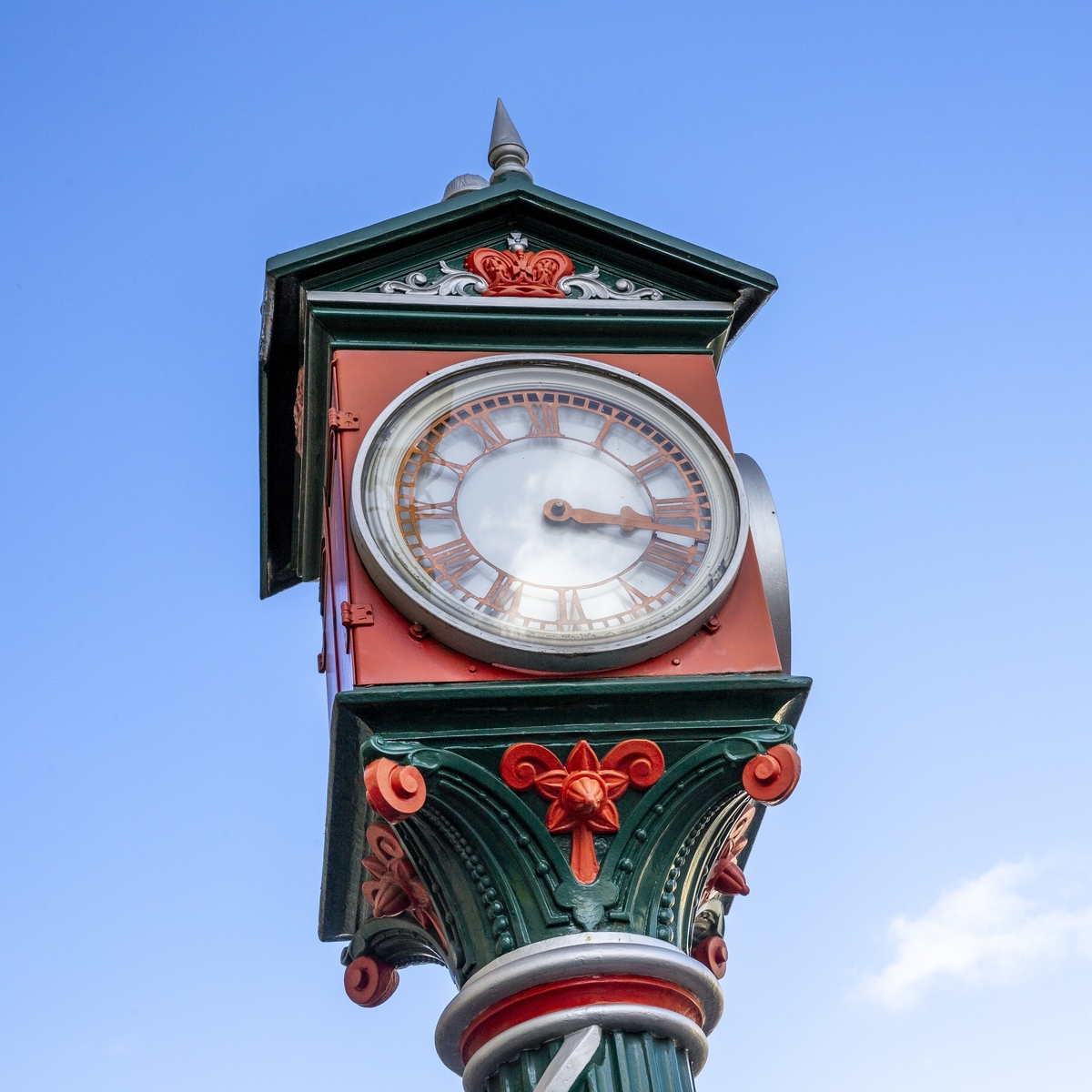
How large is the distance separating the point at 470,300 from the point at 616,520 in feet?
4.22

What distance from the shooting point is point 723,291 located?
310 inches

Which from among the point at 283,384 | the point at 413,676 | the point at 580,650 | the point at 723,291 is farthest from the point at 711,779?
the point at 283,384

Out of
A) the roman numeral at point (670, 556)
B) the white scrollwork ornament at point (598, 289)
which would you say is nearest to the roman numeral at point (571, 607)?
the roman numeral at point (670, 556)

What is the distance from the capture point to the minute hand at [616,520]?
698 cm

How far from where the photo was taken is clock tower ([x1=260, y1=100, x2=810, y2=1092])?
6168 mm

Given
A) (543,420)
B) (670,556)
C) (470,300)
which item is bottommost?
(670,556)

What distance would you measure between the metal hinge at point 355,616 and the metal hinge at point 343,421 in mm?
855

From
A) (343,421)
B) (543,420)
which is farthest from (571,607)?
(343,421)

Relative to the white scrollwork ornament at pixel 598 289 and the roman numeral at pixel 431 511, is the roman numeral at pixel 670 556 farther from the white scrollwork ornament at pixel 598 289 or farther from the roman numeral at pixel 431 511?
the white scrollwork ornament at pixel 598 289

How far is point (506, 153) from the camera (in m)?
8.45

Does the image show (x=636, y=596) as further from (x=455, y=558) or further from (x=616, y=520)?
(x=455, y=558)

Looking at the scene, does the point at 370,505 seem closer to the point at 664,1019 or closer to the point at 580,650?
the point at 580,650

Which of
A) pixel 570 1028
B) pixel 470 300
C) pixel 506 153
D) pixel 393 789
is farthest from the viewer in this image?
pixel 506 153

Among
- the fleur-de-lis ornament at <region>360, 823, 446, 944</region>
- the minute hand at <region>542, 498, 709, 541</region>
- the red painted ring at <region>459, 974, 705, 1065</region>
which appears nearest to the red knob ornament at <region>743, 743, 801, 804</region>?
the red painted ring at <region>459, 974, 705, 1065</region>
